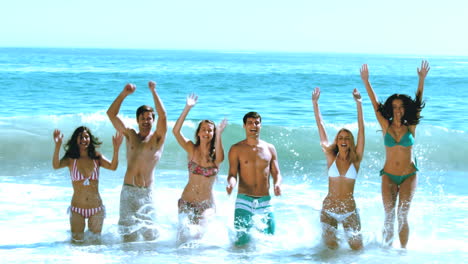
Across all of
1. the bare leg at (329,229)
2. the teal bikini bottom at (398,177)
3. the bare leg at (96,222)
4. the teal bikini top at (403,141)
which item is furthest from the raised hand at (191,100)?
the teal bikini bottom at (398,177)

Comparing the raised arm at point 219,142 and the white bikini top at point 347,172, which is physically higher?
the raised arm at point 219,142

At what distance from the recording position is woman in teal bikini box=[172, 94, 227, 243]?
20.6 ft

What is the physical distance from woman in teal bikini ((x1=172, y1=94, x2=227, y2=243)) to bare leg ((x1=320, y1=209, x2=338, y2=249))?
1.21 metres

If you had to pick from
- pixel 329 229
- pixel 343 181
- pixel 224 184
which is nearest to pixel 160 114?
pixel 343 181

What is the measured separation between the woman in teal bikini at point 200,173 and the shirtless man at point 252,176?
0.76 ft

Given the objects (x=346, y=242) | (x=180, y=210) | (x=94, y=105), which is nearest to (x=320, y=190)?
(x=346, y=242)

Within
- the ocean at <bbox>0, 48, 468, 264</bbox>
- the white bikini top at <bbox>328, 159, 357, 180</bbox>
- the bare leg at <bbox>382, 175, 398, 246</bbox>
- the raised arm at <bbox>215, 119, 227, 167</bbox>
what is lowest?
the ocean at <bbox>0, 48, 468, 264</bbox>

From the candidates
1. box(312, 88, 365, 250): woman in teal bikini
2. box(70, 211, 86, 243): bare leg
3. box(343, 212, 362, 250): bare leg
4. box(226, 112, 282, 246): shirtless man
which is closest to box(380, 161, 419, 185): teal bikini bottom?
box(312, 88, 365, 250): woman in teal bikini

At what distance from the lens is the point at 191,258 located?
622cm

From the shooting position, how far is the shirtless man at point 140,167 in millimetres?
6500

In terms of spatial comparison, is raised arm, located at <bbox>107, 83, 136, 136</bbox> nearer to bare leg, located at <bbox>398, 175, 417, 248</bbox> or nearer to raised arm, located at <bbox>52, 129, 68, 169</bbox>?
raised arm, located at <bbox>52, 129, 68, 169</bbox>

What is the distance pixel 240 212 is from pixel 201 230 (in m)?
0.53

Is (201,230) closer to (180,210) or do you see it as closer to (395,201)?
(180,210)

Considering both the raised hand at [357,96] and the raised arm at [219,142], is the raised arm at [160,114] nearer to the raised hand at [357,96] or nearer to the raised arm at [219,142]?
the raised arm at [219,142]
